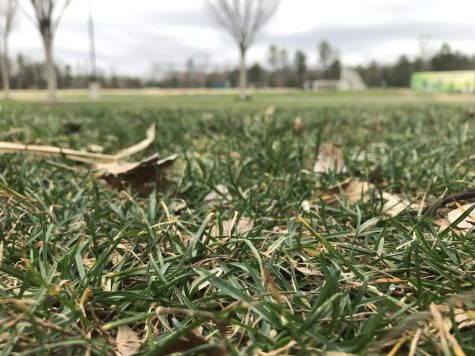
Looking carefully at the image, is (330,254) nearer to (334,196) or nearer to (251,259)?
(251,259)

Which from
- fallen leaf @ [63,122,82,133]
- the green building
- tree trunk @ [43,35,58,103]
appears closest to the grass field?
fallen leaf @ [63,122,82,133]

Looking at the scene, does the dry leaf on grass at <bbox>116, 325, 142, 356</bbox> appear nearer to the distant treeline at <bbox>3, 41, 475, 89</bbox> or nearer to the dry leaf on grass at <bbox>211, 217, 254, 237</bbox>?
the dry leaf on grass at <bbox>211, 217, 254, 237</bbox>

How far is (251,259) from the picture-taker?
30.6 inches

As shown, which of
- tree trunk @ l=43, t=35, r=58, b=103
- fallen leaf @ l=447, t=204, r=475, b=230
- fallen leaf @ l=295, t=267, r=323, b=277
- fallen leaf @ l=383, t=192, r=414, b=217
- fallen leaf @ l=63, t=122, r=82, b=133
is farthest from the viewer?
tree trunk @ l=43, t=35, r=58, b=103

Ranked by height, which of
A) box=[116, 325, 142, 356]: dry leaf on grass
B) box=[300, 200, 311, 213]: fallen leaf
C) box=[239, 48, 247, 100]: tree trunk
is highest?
box=[239, 48, 247, 100]: tree trunk

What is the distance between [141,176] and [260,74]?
71.0 metres

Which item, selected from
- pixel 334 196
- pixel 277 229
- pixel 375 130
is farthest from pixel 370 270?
pixel 375 130

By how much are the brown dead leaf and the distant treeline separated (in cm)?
6726

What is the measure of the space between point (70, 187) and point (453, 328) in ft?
3.39

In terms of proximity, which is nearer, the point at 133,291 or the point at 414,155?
the point at 133,291

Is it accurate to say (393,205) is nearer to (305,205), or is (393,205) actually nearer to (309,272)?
(305,205)

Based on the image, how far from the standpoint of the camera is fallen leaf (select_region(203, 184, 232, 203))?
122cm

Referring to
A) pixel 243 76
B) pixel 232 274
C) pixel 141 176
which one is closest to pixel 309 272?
pixel 232 274

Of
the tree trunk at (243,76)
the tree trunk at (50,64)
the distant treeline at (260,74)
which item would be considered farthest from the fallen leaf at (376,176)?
the distant treeline at (260,74)
